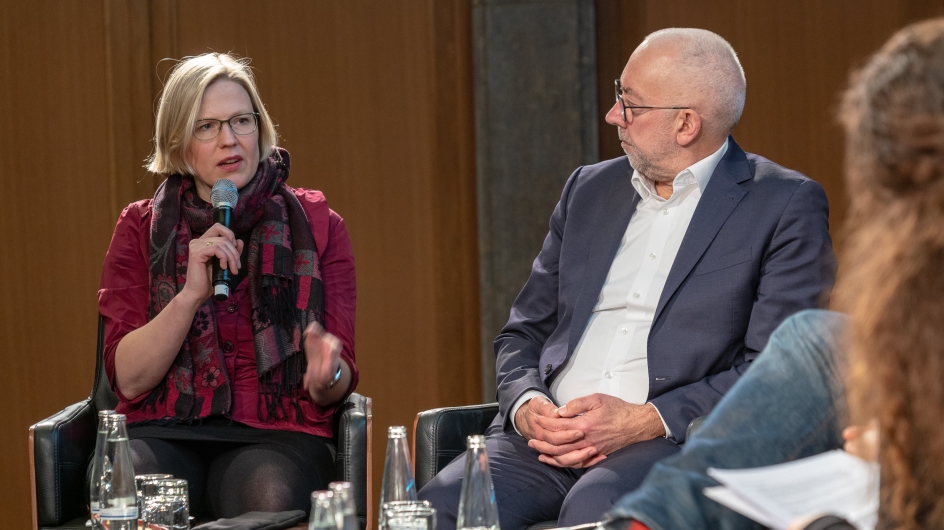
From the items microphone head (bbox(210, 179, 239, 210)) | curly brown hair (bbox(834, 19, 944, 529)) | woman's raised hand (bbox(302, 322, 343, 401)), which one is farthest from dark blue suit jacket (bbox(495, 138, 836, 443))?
curly brown hair (bbox(834, 19, 944, 529))

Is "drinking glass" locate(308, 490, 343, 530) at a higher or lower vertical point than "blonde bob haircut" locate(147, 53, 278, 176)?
lower

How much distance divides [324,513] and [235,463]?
3.44 ft

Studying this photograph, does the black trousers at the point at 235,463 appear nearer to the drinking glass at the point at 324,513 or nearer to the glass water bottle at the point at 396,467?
the glass water bottle at the point at 396,467

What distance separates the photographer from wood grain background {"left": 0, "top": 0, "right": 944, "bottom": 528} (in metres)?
3.98

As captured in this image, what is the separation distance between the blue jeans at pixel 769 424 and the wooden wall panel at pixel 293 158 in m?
2.94

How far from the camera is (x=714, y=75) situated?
8.14ft

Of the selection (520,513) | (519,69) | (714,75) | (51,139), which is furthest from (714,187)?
(51,139)

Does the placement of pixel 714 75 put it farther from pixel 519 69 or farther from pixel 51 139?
pixel 51 139

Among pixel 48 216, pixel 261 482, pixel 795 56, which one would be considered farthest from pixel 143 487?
pixel 795 56

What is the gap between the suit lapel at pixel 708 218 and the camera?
2322mm

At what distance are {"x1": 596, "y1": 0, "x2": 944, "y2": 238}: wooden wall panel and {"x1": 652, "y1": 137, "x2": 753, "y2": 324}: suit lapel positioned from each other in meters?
1.64

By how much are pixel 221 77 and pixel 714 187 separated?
1306 millimetres

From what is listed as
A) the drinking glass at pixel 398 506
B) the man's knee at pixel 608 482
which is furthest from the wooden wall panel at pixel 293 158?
the drinking glass at pixel 398 506

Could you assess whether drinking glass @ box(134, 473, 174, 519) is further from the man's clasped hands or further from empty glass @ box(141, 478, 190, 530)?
the man's clasped hands
